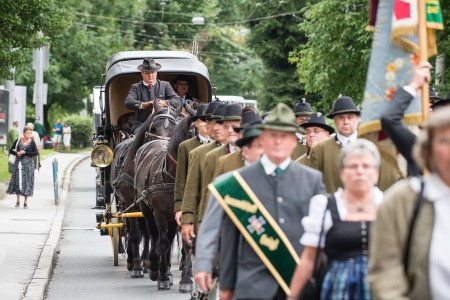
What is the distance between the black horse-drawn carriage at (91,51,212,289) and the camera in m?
15.6

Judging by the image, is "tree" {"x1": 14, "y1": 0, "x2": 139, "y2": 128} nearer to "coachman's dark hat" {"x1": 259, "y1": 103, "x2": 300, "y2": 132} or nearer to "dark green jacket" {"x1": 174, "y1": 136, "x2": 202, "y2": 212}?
"dark green jacket" {"x1": 174, "y1": 136, "x2": 202, "y2": 212}

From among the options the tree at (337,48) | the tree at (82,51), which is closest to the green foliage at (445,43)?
the tree at (337,48)

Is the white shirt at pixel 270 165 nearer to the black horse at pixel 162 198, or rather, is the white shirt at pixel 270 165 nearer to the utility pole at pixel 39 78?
the black horse at pixel 162 198

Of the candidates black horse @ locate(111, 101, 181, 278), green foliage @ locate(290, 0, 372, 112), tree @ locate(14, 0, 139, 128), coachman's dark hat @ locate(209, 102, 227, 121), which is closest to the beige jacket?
coachman's dark hat @ locate(209, 102, 227, 121)

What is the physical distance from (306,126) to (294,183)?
5.08 meters

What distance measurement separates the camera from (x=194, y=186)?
465 inches

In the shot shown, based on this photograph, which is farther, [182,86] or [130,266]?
[182,86]

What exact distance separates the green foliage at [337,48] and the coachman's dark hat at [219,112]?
17.0 metres

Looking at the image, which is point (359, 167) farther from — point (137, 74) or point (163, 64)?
point (163, 64)

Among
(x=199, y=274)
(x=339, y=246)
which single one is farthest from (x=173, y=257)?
(x=339, y=246)

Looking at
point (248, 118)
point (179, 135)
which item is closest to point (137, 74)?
point (179, 135)

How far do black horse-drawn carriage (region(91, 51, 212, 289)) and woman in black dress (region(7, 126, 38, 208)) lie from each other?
8924mm

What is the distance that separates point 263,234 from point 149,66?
10348mm

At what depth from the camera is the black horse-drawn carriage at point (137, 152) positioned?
51.1 ft
